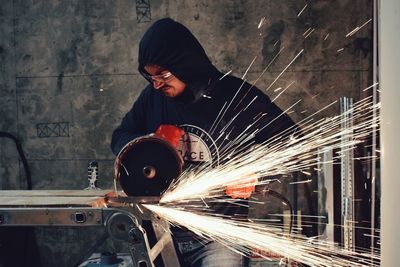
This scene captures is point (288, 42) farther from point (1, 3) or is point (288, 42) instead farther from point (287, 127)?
point (1, 3)

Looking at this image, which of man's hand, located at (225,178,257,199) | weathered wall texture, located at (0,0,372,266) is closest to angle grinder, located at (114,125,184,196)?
man's hand, located at (225,178,257,199)

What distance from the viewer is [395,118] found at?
2.82ft

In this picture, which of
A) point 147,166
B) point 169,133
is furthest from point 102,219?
point 169,133

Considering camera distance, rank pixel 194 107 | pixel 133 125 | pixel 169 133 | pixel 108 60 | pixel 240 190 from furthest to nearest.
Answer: pixel 108 60
pixel 133 125
pixel 194 107
pixel 169 133
pixel 240 190

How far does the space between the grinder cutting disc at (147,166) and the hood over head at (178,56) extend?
1.39m

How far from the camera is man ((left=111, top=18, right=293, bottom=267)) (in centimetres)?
298

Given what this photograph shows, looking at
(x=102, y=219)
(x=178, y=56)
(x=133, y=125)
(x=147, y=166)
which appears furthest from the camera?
(x=133, y=125)

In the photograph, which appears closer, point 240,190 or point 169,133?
point 240,190

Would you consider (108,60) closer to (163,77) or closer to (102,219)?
(163,77)

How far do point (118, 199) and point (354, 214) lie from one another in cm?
206

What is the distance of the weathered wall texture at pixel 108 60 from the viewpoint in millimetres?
3668

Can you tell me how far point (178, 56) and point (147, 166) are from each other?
1.53m

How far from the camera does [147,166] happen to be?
63.4 inches

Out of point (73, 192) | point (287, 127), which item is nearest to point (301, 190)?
point (287, 127)
